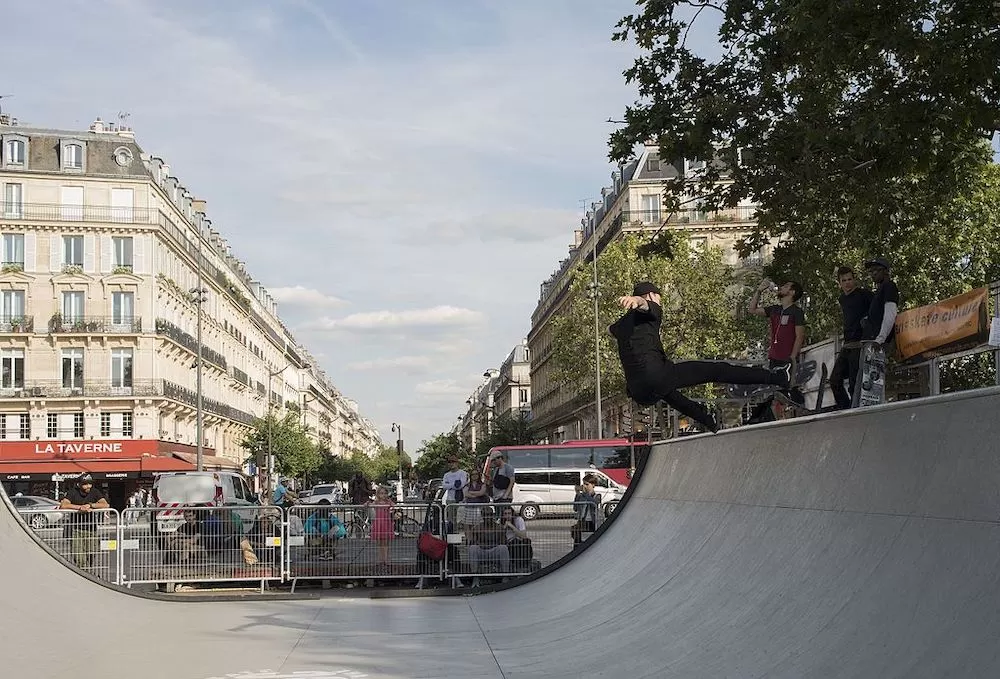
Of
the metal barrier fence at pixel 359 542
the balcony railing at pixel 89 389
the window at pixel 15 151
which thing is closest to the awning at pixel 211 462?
the balcony railing at pixel 89 389

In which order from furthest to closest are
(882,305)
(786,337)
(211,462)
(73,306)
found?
(211,462), (73,306), (786,337), (882,305)

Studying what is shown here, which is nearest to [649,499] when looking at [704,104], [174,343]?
[704,104]

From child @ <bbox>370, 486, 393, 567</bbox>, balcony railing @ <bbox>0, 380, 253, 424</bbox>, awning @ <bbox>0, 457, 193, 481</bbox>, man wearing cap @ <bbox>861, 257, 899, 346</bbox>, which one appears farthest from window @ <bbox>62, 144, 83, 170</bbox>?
man wearing cap @ <bbox>861, 257, 899, 346</bbox>

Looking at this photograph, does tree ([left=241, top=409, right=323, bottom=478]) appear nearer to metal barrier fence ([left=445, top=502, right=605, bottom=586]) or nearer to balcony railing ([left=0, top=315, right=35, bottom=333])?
balcony railing ([left=0, top=315, right=35, bottom=333])

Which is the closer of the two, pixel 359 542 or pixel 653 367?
pixel 653 367

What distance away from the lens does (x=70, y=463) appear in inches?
2159

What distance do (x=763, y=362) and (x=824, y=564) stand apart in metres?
5.87

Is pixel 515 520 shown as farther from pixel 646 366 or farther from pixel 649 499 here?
pixel 646 366

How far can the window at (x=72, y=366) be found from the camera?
188 feet

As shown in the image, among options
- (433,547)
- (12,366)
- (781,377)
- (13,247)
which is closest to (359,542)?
(433,547)

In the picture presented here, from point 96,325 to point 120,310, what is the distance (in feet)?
4.65

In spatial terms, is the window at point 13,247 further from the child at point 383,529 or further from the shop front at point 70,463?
the child at point 383,529

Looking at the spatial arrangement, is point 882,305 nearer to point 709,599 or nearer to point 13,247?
point 709,599

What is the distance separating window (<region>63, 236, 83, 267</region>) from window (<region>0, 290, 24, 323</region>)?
277 centimetres
